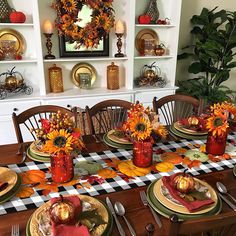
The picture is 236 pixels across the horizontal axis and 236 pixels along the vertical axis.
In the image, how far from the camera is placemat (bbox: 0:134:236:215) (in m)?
1.11

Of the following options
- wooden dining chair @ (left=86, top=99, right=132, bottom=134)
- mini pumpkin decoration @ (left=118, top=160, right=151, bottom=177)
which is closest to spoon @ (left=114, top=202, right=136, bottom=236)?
mini pumpkin decoration @ (left=118, top=160, right=151, bottom=177)

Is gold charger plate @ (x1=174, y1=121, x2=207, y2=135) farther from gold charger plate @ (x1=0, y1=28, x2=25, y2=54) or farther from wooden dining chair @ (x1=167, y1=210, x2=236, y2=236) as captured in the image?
gold charger plate @ (x1=0, y1=28, x2=25, y2=54)

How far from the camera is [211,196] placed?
1129 mm

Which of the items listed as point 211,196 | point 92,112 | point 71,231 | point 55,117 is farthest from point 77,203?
point 92,112

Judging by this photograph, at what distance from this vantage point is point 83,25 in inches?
110

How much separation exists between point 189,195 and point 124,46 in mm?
2193

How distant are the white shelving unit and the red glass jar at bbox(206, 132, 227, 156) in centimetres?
152

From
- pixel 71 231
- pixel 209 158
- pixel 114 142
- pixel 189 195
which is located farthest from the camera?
pixel 114 142

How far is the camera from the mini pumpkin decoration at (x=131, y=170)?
1330 millimetres

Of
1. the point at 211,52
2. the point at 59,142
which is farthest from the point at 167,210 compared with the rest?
the point at 211,52

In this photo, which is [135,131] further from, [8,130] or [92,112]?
[8,130]

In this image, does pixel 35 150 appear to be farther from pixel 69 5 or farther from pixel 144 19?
pixel 144 19

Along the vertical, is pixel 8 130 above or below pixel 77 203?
below

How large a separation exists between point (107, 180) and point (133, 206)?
212 mm
